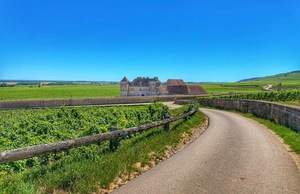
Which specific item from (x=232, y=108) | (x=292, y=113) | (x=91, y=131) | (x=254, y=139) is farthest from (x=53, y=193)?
(x=232, y=108)

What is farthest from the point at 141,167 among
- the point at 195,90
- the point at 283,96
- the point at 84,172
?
the point at 195,90

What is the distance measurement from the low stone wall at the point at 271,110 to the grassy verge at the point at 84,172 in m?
8.95

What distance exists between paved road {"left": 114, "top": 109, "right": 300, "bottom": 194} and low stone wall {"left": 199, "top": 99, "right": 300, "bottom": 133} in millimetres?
5069

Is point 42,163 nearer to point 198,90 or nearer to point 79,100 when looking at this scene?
point 79,100

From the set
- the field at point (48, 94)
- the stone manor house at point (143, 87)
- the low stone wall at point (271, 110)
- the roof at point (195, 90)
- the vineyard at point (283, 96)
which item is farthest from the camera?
the stone manor house at point (143, 87)

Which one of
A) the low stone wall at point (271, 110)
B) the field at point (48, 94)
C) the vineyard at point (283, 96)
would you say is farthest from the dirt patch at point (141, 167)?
the field at point (48, 94)

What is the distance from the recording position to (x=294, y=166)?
7.91 metres

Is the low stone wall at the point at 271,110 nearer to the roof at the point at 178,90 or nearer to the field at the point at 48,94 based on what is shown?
the roof at the point at 178,90

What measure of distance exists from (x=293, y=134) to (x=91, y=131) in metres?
9.81

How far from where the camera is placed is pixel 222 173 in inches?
279

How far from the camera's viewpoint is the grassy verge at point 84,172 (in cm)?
555

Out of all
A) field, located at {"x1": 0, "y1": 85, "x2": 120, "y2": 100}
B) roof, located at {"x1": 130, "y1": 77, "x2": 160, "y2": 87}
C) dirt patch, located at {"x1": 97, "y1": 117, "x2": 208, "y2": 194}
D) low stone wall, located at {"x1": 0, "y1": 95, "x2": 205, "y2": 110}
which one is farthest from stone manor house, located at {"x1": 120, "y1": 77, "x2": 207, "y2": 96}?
dirt patch, located at {"x1": 97, "y1": 117, "x2": 208, "y2": 194}

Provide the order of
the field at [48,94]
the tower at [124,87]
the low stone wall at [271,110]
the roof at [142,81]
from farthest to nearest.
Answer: the roof at [142,81]
the tower at [124,87]
the field at [48,94]
the low stone wall at [271,110]

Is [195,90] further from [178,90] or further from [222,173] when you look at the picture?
[222,173]
